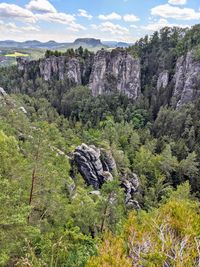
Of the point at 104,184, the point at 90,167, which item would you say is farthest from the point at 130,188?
the point at 104,184

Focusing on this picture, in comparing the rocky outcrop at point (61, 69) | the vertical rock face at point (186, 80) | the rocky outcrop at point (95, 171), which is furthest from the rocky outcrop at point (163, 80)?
the rocky outcrop at point (95, 171)

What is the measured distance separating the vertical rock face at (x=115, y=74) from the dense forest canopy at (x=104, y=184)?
3.82 meters

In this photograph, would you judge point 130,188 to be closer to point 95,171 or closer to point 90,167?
point 95,171

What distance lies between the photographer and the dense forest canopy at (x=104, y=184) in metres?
Answer: 13.8

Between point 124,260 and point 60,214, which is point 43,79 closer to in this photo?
point 60,214

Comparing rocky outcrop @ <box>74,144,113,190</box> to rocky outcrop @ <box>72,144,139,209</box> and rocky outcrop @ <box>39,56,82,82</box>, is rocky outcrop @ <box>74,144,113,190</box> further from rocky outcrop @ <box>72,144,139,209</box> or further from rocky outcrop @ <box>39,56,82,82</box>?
rocky outcrop @ <box>39,56,82,82</box>

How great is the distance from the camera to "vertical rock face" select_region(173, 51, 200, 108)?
97.9 metres

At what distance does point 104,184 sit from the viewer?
92.0 feet

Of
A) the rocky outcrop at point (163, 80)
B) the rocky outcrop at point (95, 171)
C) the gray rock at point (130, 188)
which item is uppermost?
the rocky outcrop at point (163, 80)

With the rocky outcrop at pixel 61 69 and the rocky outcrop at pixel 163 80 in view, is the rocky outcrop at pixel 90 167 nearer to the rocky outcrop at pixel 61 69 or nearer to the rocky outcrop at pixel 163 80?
the rocky outcrop at pixel 163 80

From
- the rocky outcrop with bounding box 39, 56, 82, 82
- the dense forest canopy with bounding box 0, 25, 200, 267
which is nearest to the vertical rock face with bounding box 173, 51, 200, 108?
the dense forest canopy with bounding box 0, 25, 200, 267

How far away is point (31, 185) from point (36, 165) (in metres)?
1.54

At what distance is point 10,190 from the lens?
55.3 ft

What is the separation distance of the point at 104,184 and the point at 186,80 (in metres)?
82.3
